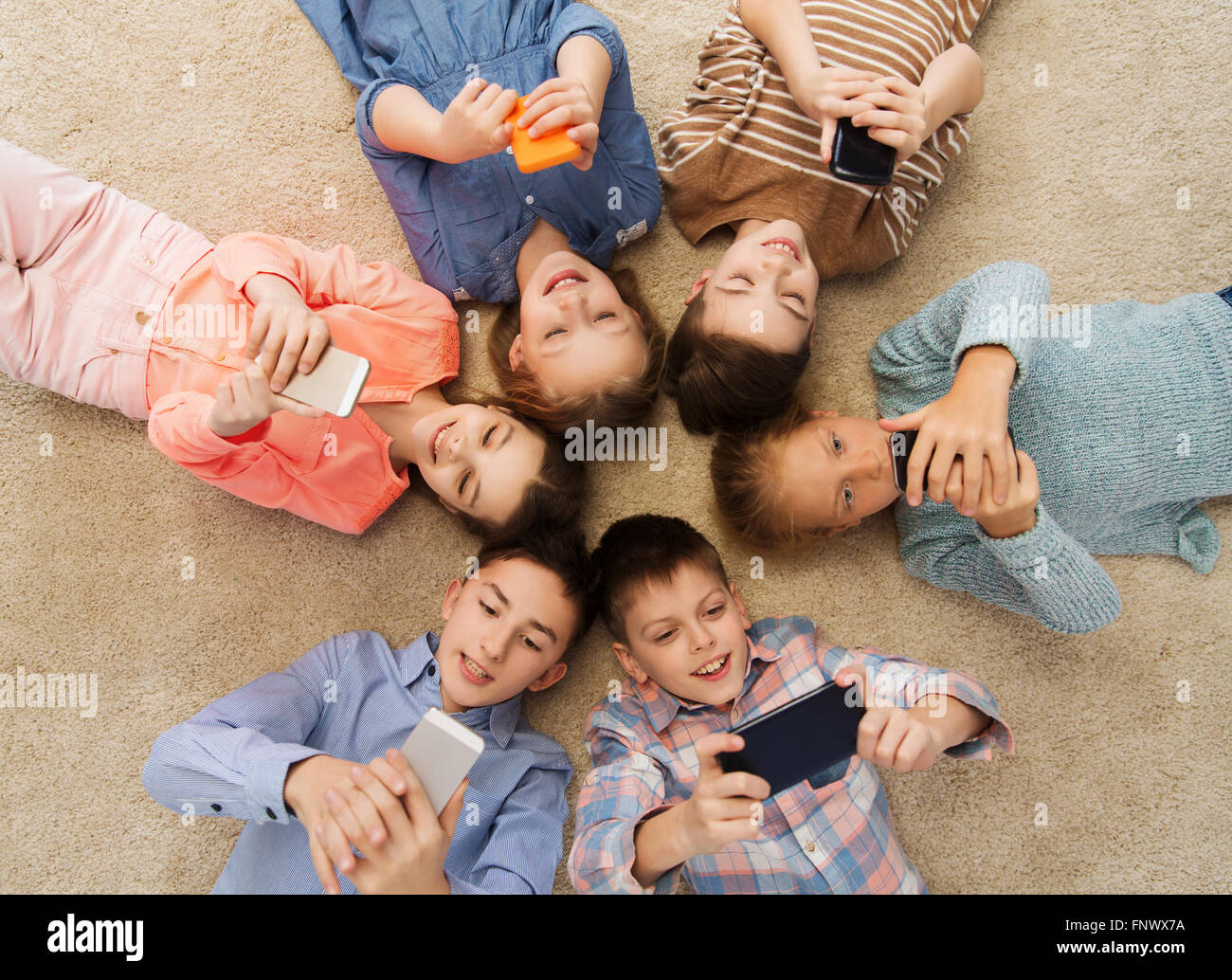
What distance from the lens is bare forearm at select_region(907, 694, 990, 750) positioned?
107cm

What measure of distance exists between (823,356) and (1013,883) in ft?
3.07

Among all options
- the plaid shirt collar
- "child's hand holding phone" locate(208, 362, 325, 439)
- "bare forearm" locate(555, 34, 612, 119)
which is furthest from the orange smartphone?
the plaid shirt collar

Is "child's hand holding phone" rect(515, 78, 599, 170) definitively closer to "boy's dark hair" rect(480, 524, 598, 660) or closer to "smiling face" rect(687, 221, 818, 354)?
"smiling face" rect(687, 221, 818, 354)

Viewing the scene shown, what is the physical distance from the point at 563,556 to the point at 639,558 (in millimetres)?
118

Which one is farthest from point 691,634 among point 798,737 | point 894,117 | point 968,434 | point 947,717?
point 894,117

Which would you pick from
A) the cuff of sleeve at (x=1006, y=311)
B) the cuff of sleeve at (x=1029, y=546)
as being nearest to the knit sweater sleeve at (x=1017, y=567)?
the cuff of sleeve at (x=1029, y=546)

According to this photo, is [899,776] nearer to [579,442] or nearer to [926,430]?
[926,430]

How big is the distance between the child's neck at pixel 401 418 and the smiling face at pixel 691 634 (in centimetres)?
47

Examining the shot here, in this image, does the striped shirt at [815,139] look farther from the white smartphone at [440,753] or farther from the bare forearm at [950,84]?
the white smartphone at [440,753]

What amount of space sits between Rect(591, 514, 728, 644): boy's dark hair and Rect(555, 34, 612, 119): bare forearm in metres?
0.63

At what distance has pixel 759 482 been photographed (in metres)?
1.24

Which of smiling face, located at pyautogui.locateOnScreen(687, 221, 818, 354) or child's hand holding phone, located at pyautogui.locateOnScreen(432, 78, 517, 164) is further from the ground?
child's hand holding phone, located at pyautogui.locateOnScreen(432, 78, 517, 164)

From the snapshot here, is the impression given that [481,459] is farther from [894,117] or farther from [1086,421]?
[1086,421]

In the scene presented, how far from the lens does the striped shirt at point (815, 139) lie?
1249 millimetres
